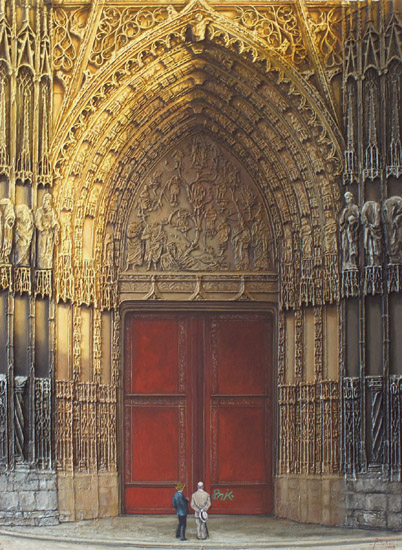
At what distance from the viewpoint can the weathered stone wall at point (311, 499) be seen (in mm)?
15516

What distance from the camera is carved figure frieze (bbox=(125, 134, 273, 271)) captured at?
16656 millimetres

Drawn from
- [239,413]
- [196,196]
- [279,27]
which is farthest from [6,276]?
[279,27]

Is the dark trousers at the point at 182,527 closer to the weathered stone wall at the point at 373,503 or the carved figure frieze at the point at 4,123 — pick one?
the weathered stone wall at the point at 373,503

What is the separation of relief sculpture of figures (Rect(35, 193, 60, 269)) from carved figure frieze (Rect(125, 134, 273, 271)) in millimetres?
1362

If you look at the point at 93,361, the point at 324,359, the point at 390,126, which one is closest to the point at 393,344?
the point at 324,359

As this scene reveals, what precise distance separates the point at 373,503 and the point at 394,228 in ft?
12.1

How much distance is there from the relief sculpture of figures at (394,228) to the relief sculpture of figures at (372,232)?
0.36 feet

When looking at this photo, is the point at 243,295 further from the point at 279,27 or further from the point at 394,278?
the point at 279,27

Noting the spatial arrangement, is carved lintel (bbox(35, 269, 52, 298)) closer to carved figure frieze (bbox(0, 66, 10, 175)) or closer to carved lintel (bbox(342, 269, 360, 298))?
carved figure frieze (bbox(0, 66, 10, 175))

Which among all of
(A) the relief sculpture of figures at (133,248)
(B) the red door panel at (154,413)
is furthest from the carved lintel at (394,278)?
(A) the relief sculpture of figures at (133,248)

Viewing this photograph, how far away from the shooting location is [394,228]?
15.3 meters

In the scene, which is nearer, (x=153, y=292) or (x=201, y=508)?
(x=201, y=508)

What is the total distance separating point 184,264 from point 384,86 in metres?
3.83
